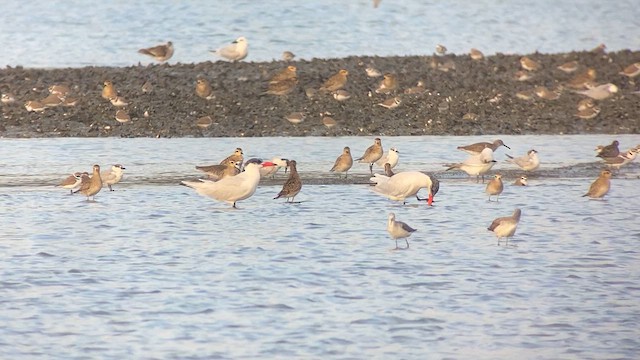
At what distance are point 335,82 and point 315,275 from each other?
787 inches

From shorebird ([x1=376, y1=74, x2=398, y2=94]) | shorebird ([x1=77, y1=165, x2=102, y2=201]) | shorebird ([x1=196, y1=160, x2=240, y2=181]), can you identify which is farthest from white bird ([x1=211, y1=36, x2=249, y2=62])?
shorebird ([x1=77, y1=165, x2=102, y2=201])

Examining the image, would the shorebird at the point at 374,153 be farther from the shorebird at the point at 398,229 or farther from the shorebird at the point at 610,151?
the shorebird at the point at 398,229

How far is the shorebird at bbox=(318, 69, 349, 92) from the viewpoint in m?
33.2

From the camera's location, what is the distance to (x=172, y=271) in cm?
1377

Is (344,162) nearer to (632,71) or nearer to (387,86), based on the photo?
(387,86)

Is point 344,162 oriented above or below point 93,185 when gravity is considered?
above

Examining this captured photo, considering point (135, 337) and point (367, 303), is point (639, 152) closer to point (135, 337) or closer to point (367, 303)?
point (367, 303)

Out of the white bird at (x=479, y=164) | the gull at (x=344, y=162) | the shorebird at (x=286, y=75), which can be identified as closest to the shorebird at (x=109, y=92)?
the shorebird at (x=286, y=75)

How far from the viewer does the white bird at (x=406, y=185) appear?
61.6 ft

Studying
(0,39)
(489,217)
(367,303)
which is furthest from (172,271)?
(0,39)

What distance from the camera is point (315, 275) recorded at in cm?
1351

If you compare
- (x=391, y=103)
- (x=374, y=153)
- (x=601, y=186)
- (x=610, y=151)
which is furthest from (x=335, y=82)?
(x=601, y=186)

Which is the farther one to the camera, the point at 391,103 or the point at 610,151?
the point at 391,103

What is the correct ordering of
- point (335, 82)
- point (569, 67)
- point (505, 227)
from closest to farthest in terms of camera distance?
point (505, 227) < point (335, 82) < point (569, 67)
